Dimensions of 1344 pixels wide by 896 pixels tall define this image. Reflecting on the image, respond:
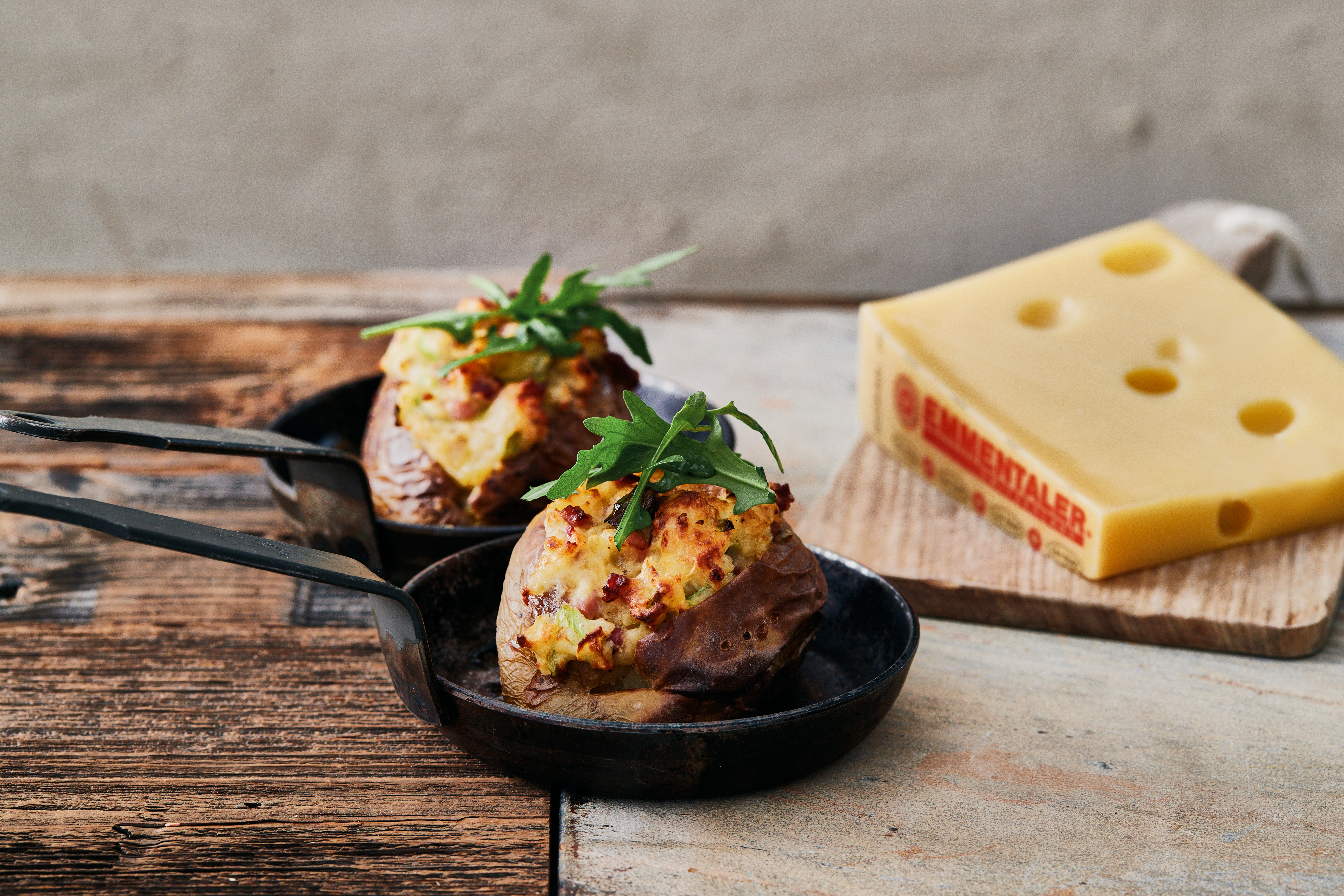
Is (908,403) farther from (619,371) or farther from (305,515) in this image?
(305,515)

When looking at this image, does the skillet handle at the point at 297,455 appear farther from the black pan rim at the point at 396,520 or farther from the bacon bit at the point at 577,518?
the bacon bit at the point at 577,518

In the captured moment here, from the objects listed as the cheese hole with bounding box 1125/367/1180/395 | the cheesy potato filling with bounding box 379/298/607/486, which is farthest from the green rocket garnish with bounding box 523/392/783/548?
the cheese hole with bounding box 1125/367/1180/395

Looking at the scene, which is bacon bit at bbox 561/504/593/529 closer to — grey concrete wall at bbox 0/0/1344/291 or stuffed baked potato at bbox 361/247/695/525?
stuffed baked potato at bbox 361/247/695/525

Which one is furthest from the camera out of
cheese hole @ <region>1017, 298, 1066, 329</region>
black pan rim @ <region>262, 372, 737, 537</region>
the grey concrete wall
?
the grey concrete wall

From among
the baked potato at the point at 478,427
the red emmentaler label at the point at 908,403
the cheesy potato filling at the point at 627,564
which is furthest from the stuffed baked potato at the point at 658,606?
the red emmentaler label at the point at 908,403

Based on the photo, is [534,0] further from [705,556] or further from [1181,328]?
[705,556]

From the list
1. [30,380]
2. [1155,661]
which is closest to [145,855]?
[1155,661]
